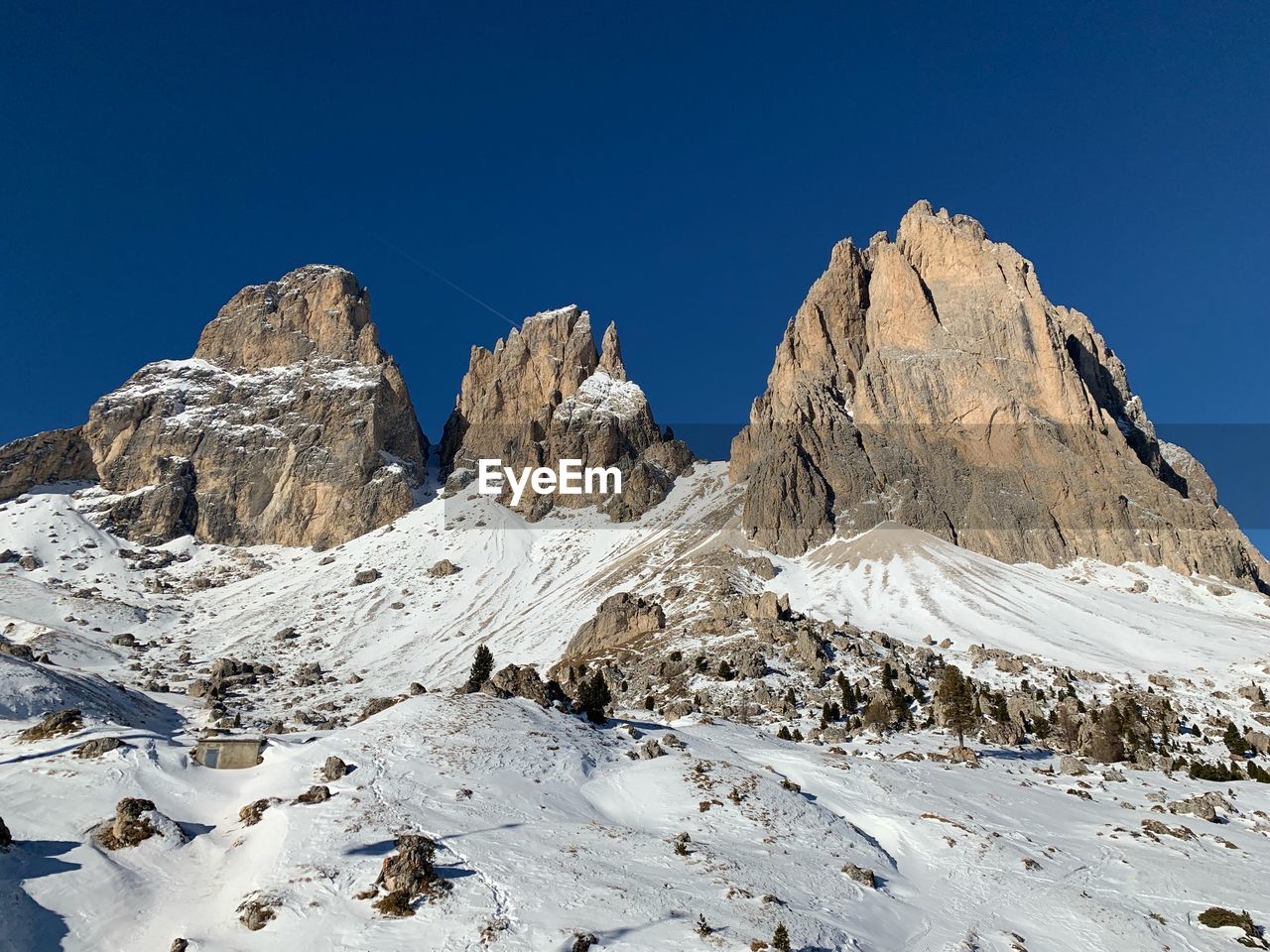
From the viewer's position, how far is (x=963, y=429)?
526ft

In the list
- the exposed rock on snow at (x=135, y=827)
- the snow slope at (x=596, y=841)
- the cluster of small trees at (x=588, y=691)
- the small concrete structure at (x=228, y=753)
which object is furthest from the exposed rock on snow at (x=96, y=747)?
the cluster of small trees at (x=588, y=691)

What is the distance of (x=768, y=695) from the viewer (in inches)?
2931

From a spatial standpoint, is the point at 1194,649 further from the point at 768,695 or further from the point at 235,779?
the point at 235,779

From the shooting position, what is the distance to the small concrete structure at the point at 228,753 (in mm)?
29345

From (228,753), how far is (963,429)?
510ft

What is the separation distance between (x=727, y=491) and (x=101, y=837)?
162043 mm

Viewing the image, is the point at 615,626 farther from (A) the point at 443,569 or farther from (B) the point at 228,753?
(B) the point at 228,753

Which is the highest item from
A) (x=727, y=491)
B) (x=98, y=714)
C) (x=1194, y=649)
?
(x=727, y=491)

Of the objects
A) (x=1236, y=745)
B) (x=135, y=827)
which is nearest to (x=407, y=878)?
(x=135, y=827)

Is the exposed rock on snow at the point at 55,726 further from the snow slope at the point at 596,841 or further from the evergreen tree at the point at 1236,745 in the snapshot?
the evergreen tree at the point at 1236,745

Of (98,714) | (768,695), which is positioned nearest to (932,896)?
(98,714)

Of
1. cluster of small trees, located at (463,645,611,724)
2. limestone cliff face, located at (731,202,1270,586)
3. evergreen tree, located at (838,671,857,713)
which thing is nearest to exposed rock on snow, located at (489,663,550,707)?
cluster of small trees, located at (463,645,611,724)

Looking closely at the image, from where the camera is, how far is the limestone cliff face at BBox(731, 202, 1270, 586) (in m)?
→ 145

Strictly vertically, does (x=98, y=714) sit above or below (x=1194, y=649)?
below
